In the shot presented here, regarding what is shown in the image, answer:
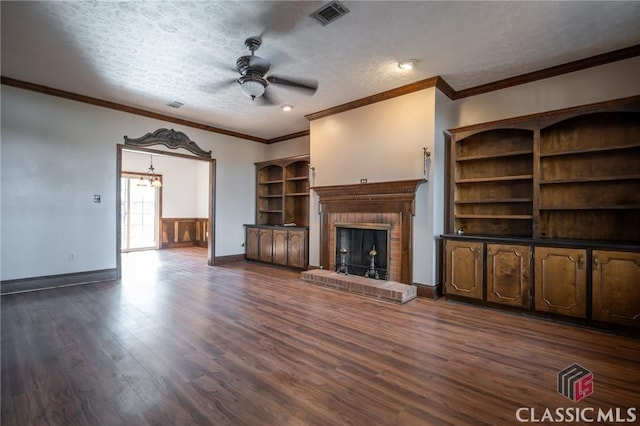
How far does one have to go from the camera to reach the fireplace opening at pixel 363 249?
4.71 m

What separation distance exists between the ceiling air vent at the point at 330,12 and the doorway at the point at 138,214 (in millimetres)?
8039

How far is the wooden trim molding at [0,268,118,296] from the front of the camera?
4289 millimetres

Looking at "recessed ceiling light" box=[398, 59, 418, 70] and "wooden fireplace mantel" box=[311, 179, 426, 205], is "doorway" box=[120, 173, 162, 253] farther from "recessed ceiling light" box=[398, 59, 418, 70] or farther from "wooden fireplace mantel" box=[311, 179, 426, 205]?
"recessed ceiling light" box=[398, 59, 418, 70]

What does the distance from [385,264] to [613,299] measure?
99.9 inches

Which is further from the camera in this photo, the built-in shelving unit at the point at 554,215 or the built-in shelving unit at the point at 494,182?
the built-in shelving unit at the point at 494,182

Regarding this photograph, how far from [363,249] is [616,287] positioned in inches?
118

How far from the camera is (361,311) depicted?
143 inches

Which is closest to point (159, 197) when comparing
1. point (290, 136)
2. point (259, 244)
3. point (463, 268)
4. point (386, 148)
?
point (259, 244)

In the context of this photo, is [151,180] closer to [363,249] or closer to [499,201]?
[363,249]

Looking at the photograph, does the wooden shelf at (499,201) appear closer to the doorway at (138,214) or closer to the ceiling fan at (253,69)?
the ceiling fan at (253,69)

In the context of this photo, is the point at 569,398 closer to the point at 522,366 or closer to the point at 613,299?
the point at 522,366

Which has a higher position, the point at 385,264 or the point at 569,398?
the point at 385,264

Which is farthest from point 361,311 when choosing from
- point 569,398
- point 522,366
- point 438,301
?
point 569,398

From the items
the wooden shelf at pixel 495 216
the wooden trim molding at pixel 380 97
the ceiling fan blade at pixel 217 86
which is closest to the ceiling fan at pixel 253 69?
the ceiling fan blade at pixel 217 86
